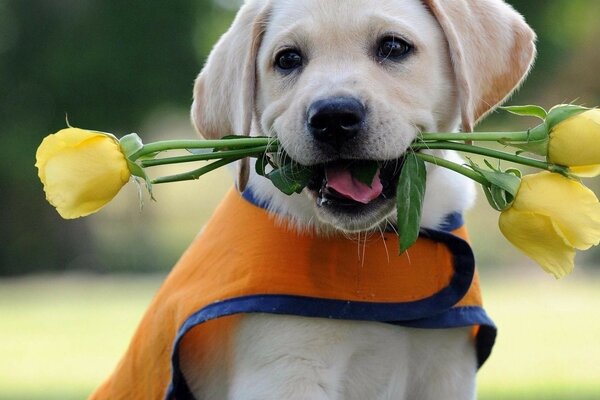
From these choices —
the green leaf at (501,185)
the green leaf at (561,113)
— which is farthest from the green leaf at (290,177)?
the green leaf at (561,113)

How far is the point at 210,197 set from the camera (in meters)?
23.4

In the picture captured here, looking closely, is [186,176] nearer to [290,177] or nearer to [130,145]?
[130,145]

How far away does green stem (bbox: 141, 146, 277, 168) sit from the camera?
3.25 metres

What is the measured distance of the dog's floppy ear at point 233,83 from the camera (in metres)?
4.00

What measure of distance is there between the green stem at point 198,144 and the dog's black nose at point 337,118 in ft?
0.61

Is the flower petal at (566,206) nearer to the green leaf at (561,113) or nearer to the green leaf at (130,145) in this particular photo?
the green leaf at (561,113)

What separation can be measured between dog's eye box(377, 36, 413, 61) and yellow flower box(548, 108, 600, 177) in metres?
0.80

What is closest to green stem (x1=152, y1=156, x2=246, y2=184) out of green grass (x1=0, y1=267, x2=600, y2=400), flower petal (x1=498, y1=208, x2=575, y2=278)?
flower petal (x1=498, y1=208, x2=575, y2=278)

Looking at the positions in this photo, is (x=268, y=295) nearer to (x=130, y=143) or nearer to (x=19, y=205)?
(x=130, y=143)

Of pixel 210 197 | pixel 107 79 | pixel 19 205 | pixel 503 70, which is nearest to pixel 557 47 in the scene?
pixel 210 197

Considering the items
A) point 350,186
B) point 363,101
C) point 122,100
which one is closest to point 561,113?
point 363,101

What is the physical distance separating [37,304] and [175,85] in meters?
10.2

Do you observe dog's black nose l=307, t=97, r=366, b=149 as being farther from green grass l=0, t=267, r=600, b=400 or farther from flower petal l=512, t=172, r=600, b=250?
green grass l=0, t=267, r=600, b=400

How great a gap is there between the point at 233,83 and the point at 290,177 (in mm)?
672
